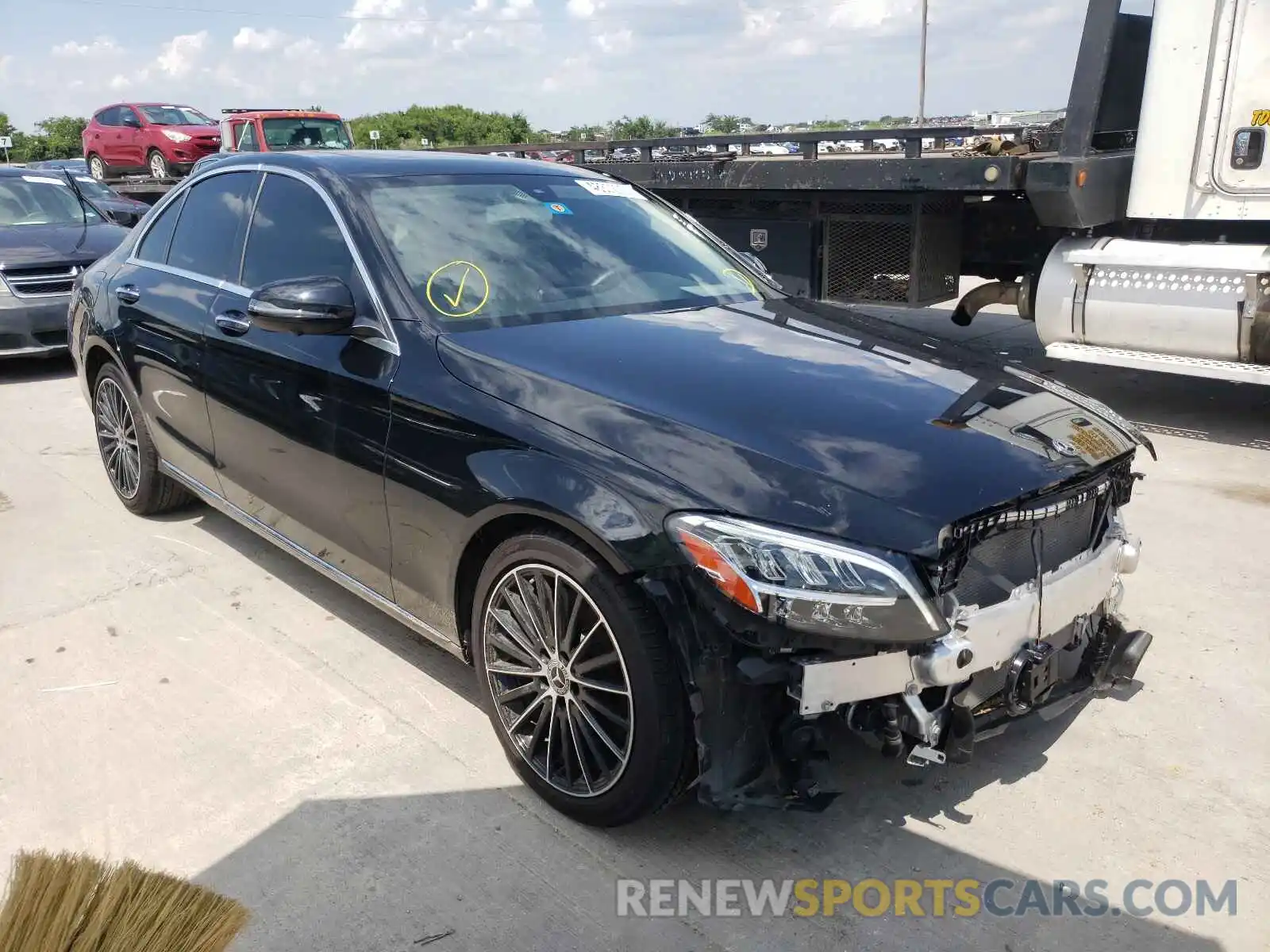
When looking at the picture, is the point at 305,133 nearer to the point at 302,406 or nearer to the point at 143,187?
the point at 143,187

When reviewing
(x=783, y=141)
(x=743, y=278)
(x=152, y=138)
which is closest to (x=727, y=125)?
(x=783, y=141)

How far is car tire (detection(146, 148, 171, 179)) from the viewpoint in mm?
20703

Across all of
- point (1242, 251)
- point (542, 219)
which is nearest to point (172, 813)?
point (542, 219)

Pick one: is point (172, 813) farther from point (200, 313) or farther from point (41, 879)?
point (200, 313)

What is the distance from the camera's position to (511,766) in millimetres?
3074

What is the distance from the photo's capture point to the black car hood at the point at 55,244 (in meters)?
8.73

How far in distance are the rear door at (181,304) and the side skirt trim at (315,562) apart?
0.19 ft

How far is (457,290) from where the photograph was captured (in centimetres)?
332

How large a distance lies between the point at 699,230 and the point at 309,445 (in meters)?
1.86

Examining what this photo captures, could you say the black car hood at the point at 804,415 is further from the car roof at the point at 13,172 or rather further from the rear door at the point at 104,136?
the rear door at the point at 104,136

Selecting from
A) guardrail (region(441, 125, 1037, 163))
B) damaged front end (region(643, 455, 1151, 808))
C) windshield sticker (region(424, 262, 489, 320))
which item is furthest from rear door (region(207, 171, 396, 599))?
guardrail (region(441, 125, 1037, 163))

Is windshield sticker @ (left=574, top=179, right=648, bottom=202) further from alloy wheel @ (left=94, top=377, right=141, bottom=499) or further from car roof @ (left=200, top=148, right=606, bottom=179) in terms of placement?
alloy wheel @ (left=94, top=377, right=141, bottom=499)

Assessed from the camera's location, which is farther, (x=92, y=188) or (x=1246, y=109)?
(x=92, y=188)

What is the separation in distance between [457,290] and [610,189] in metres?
1.21
